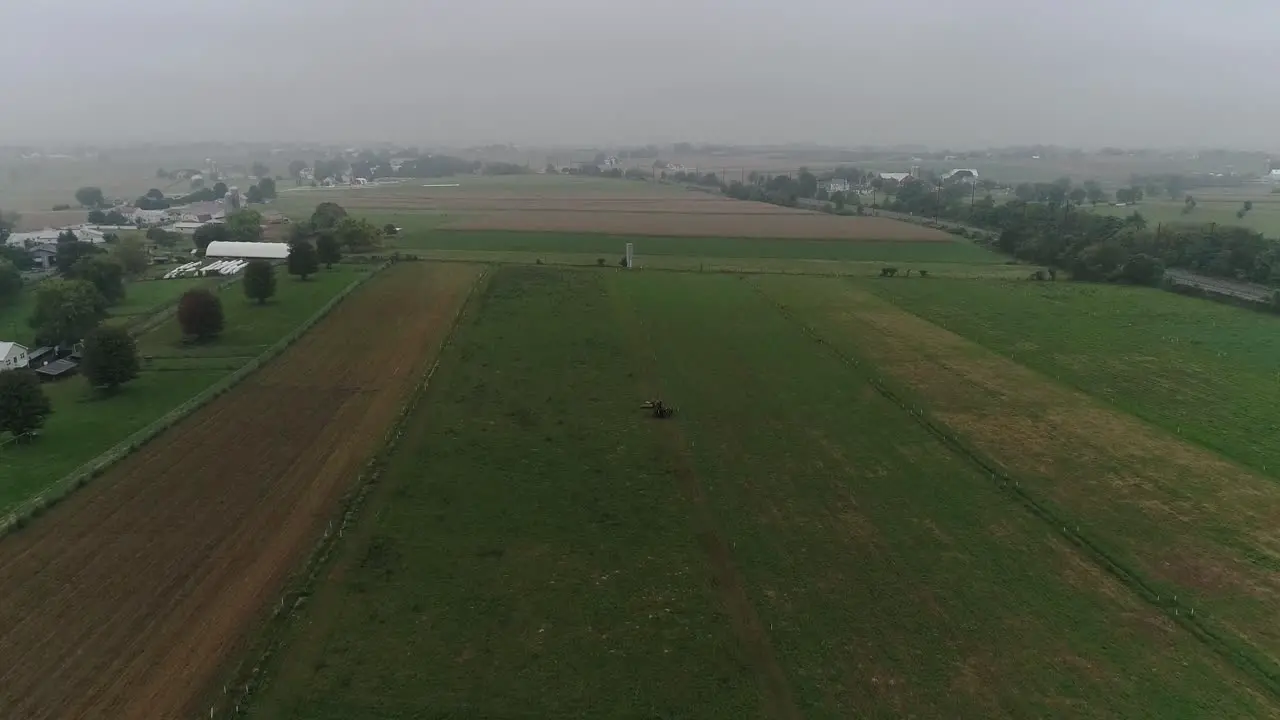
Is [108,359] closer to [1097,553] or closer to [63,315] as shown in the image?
[63,315]

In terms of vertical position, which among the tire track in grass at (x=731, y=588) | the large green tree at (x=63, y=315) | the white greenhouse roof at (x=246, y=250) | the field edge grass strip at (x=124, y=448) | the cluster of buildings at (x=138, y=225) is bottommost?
the tire track in grass at (x=731, y=588)

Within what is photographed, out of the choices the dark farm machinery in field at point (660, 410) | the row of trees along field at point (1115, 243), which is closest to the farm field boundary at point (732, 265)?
the row of trees along field at point (1115, 243)

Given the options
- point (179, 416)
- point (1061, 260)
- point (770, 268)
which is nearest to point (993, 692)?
point (179, 416)

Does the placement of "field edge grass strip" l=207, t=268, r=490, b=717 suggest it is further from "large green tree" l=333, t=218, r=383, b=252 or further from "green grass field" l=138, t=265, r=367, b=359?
"large green tree" l=333, t=218, r=383, b=252

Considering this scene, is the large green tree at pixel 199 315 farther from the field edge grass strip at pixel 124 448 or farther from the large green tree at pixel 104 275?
the large green tree at pixel 104 275

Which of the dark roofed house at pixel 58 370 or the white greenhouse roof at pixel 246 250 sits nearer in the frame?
the dark roofed house at pixel 58 370

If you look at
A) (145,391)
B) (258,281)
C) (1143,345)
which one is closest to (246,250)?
(258,281)
